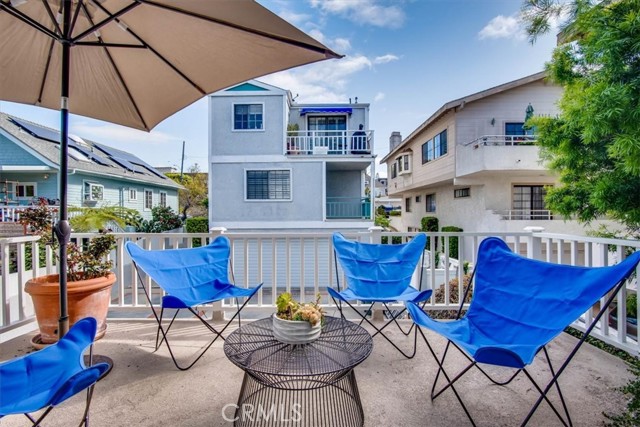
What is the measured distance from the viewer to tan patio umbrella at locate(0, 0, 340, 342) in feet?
5.45

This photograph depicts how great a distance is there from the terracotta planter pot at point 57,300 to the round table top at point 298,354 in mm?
1386

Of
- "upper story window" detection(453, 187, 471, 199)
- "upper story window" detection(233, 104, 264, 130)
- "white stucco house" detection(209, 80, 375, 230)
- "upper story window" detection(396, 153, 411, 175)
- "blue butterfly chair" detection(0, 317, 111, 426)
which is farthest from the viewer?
"upper story window" detection(396, 153, 411, 175)

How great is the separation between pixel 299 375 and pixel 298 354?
266mm

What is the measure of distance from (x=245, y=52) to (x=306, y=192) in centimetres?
884

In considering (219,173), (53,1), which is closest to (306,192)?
(219,173)

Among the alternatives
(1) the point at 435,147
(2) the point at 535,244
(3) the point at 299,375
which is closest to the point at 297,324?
(3) the point at 299,375

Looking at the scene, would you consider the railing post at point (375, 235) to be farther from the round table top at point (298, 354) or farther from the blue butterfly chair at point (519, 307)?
the round table top at point (298, 354)

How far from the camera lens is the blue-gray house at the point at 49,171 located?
10.7 meters

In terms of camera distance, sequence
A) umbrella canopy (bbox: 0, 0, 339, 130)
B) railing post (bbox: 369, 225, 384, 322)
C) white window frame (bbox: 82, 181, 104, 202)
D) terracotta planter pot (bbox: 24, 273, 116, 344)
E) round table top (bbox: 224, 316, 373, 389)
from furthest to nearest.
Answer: white window frame (bbox: 82, 181, 104, 202), railing post (bbox: 369, 225, 384, 322), terracotta planter pot (bbox: 24, 273, 116, 344), umbrella canopy (bbox: 0, 0, 339, 130), round table top (bbox: 224, 316, 373, 389)

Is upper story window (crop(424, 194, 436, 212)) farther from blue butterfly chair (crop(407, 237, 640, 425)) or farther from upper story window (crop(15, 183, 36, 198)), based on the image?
upper story window (crop(15, 183, 36, 198))

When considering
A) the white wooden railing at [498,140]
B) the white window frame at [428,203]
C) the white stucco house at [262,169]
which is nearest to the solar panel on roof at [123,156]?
the white stucco house at [262,169]

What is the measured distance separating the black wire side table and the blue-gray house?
36.2ft

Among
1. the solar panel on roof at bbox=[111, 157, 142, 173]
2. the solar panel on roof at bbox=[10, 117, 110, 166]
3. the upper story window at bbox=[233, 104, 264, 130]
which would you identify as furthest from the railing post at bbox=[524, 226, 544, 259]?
the solar panel on roof at bbox=[111, 157, 142, 173]

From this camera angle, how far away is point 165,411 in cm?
181
